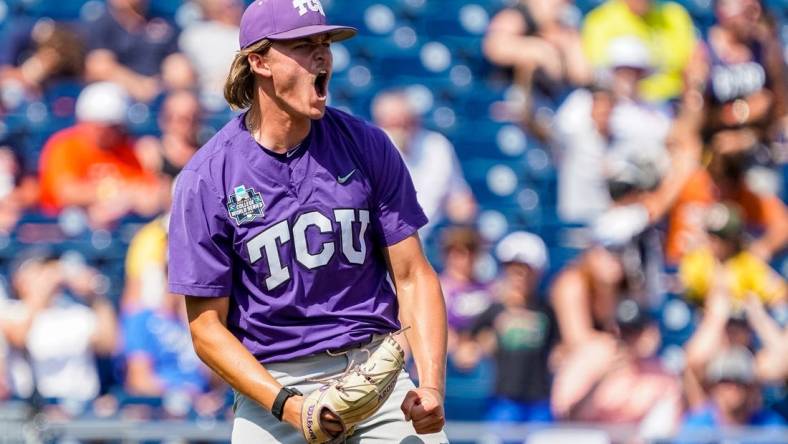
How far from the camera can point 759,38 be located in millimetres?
9867

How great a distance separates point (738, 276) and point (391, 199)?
14.7 feet

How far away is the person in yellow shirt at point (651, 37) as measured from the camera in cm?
996

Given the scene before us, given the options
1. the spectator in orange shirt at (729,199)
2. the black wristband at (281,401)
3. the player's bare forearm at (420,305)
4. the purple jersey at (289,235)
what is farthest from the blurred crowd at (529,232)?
the black wristband at (281,401)

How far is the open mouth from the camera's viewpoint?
4.45 meters

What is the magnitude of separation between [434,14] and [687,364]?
12.8 ft

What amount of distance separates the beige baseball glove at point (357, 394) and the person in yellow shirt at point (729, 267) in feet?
15.0

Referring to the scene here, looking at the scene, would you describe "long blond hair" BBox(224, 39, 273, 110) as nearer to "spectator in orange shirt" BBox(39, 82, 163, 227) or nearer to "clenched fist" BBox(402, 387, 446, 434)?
"clenched fist" BBox(402, 387, 446, 434)

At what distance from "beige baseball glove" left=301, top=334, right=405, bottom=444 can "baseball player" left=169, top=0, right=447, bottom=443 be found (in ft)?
0.17

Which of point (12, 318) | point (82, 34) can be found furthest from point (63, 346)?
point (82, 34)

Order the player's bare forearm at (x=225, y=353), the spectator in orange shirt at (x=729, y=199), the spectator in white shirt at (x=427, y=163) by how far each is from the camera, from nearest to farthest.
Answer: the player's bare forearm at (x=225, y=353) < the spectator in orange shirt at (x=729, y=199) < the spectator in white shirt at (x=427, y=163)

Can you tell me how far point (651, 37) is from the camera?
32.9ft

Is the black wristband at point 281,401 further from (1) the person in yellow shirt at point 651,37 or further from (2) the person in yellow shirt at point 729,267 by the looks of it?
(1) the person in yellow shirt at point 651,37

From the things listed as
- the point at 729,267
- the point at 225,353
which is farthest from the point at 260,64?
the point at 729,267

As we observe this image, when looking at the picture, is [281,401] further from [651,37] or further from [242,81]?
[651,37]
